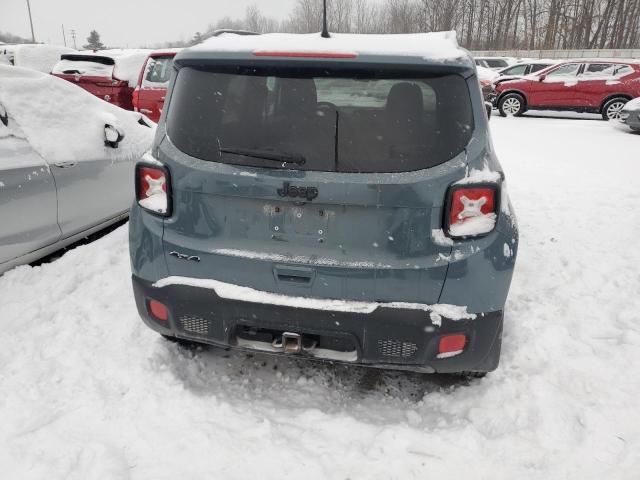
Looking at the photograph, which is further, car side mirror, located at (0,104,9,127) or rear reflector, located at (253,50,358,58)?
car side mirror, located at (0,104,9,127)

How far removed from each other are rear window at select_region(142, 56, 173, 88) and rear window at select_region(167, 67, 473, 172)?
7.25 meters

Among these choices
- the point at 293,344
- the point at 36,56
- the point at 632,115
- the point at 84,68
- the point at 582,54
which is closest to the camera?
the point at 293,344

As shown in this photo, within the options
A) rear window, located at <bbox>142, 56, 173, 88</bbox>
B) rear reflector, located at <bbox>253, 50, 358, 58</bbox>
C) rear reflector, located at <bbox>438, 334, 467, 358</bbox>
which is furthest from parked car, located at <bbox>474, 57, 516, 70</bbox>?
rear reflector, located at <bbox>438, 334, 467, 358</bbox>

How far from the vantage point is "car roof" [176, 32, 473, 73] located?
2.06 meters

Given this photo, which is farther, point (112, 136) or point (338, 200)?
point (112, 136)

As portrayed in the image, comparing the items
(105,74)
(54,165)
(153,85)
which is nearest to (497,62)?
(105,74)

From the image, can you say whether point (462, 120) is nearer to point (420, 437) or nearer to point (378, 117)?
point (378, 117)

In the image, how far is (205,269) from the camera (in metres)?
2.31

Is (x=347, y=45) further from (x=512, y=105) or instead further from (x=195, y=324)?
(x=512, y=105)

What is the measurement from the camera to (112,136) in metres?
4.39

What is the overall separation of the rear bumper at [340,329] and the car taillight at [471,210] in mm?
391

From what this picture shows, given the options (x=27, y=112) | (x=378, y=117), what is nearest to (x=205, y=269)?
(x=378, y=117)

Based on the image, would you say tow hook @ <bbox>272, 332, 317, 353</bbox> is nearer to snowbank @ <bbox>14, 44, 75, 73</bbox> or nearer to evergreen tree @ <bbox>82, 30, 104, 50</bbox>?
snowbank @ <bbox>14, 44, 75, 73</bbox>

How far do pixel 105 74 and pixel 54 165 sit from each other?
808cm
